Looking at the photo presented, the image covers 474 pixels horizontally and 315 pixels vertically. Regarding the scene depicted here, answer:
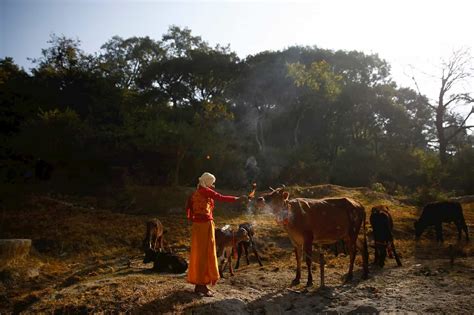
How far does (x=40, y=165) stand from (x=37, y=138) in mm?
4957

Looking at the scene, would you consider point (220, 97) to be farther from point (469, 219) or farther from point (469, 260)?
point (469, 260)

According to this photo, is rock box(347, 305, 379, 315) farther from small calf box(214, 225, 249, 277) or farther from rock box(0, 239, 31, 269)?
rock box(0, 239, 31, 269)

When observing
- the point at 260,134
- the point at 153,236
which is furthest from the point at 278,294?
the point at 260,134

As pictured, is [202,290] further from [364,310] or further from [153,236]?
[153,236]

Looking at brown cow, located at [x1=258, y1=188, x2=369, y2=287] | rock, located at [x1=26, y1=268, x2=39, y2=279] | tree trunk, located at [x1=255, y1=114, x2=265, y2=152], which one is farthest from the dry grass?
tree trunk, located at [x1=255, y1=114, x2=265, y2=152]

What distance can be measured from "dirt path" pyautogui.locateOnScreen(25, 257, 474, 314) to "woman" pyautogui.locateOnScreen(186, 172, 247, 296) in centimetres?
39

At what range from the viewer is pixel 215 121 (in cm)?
2947

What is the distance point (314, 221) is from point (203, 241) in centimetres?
307

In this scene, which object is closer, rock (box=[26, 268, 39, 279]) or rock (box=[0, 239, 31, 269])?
rock (box=[26, 268, 39, 279])

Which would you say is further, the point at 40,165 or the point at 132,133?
the point at 40,165

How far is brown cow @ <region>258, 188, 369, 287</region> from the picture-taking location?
947 cm

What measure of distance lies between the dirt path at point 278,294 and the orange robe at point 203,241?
463 mm

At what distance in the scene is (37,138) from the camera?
84.6 feet

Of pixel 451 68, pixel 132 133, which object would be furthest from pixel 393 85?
pixel 132 133
